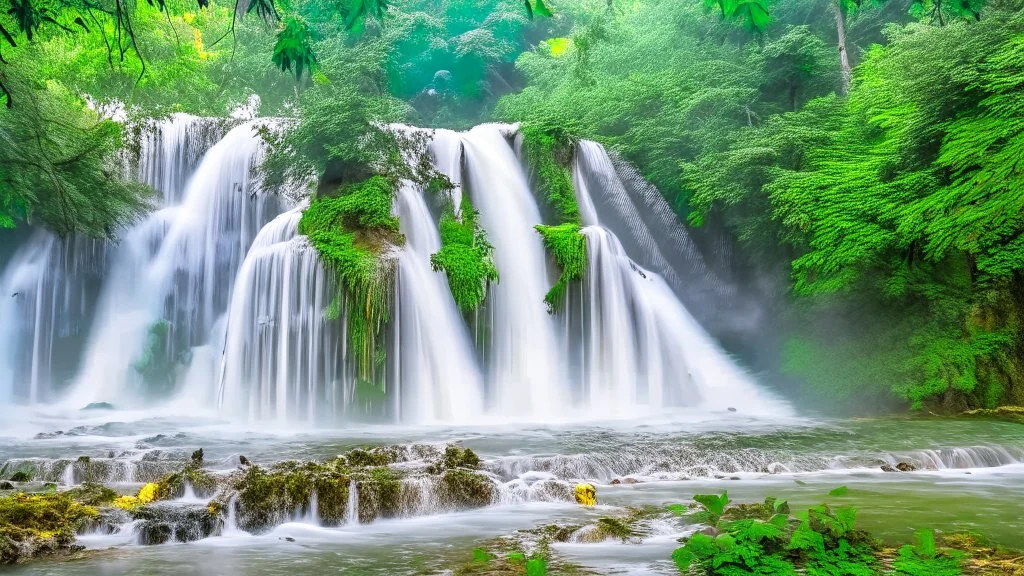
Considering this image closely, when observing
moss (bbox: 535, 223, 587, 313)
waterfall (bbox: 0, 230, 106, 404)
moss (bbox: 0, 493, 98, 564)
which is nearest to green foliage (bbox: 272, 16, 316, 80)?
moss (bbox: 0, 493, 98, 564)

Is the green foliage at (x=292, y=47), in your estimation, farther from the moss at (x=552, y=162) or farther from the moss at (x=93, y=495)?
the moss at (x=552, y=162)

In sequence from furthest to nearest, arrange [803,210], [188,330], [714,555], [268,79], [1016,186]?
[268,79] → [188,330] → [803,210] → [1016,186] → [714,555]

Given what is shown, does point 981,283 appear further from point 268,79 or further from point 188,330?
point 268,79

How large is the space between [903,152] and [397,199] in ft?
34.1

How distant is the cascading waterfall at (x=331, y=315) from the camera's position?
13.2 metres

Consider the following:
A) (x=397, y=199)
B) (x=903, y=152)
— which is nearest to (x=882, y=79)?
(x=903, y=152)

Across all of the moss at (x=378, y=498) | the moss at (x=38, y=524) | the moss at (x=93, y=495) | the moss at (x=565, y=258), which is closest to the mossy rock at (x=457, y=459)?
the moss at (x=378, y=498)

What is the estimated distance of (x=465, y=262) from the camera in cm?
1477

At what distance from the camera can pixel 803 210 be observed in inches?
592

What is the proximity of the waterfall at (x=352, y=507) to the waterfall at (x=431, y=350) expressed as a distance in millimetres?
7090

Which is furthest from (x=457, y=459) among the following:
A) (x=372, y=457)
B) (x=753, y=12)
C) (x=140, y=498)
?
(x=753, y=12)

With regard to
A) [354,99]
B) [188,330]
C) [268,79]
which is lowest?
[188,330]

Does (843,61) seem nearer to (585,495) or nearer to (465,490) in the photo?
(585,495)

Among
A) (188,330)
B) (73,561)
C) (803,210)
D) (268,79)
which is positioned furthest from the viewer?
(268,79)
